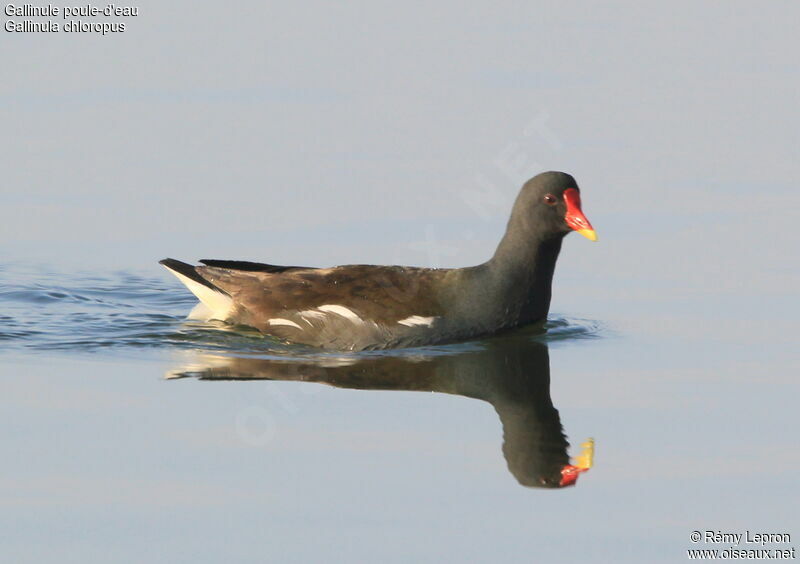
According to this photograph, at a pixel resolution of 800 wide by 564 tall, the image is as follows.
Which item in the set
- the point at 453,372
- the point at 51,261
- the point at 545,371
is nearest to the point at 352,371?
Result: the point at 453,372

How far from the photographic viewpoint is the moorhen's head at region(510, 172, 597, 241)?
449 inches

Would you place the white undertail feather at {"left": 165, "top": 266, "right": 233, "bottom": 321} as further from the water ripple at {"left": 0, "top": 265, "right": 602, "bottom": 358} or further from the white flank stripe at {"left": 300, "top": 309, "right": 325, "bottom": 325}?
the white flank stripe at {"left": 300, "top": 309, "right": 325, "bottom": 325}

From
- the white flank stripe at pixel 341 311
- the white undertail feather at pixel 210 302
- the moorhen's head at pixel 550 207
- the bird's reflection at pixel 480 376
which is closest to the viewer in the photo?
the bird's reflection at pixel 480 376

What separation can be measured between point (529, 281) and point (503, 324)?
0.43 meters

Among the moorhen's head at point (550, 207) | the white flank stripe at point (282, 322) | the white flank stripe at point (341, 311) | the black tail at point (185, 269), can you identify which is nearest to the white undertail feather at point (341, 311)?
the white flank stripe at point (341, 311)

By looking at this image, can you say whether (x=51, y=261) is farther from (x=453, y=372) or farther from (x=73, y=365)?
(x=453, y=372)

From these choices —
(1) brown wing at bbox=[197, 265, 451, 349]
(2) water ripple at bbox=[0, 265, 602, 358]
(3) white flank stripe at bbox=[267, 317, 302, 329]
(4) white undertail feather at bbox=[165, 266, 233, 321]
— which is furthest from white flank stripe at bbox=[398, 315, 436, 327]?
(4) white undertail feather at bbox=[165, 266, 233, 321]

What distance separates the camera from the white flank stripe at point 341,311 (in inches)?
444

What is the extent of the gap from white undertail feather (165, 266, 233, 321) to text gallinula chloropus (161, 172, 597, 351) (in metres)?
0.33

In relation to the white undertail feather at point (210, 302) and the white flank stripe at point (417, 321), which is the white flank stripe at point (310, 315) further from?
the white undertail feather at point (210, 302)

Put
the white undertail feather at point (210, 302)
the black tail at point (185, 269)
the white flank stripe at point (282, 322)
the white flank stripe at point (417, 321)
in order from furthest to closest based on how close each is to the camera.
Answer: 1. the black tail at point (185, 269)
2. the white undertail feather at point (210, 302)
3. the white flank stripe at point (282, 322)
4. the white flank stripe at point (417, 321)

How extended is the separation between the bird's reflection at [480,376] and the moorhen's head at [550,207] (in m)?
0.95

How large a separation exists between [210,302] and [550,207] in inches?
124

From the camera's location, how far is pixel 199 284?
12227 millimetres
